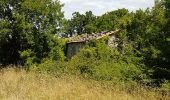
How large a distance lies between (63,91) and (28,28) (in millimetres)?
25434

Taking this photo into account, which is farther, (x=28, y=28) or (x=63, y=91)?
(x=28, y=28)

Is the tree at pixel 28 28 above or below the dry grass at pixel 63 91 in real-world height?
above

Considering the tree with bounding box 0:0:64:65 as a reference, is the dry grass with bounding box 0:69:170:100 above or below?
below

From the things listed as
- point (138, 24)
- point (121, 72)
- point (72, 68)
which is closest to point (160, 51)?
point (121, 72)

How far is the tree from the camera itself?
34.5 m

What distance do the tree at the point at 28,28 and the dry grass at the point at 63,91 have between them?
23507 millimetres

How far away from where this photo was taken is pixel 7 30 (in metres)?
34.2

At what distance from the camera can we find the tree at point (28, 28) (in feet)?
113

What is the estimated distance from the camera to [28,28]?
3419cm

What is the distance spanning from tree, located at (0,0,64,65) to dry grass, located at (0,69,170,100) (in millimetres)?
23507

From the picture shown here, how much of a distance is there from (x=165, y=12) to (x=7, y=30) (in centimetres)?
2004

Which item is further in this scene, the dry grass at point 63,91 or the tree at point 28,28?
the tree at point 28,28

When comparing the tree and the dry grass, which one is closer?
the dry grass

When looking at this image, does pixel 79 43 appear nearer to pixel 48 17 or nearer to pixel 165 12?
pixel 48 17
